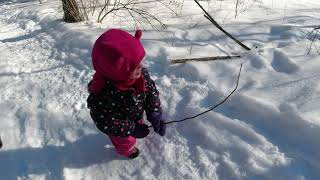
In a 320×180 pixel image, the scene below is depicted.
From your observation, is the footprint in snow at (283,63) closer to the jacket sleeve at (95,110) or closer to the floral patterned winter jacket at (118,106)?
the floral patterned winter jacket at (118,106)

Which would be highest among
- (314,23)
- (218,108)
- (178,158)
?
(314,23)

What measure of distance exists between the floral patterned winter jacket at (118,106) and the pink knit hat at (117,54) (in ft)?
0.57

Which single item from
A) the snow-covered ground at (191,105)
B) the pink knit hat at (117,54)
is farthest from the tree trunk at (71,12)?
the pink knit hat at (117,54)

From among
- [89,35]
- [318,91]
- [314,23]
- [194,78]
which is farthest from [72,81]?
[314,23]

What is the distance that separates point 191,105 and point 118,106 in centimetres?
72

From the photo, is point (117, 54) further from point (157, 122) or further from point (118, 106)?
point (157, 122)

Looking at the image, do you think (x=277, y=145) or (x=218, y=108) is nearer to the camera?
(x=277, y=145)

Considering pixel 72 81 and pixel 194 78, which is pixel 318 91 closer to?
pixel 194 78

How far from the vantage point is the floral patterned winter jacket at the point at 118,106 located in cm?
250

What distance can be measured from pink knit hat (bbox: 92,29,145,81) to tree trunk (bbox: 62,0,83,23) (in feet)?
8.38

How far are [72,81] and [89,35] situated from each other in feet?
2.61

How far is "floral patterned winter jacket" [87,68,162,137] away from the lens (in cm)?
250

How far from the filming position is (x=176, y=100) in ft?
10.5

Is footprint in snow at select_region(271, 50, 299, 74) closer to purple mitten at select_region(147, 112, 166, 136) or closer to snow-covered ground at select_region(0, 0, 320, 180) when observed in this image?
snow-covered ground at select_region(0, 0, 320, 180)
